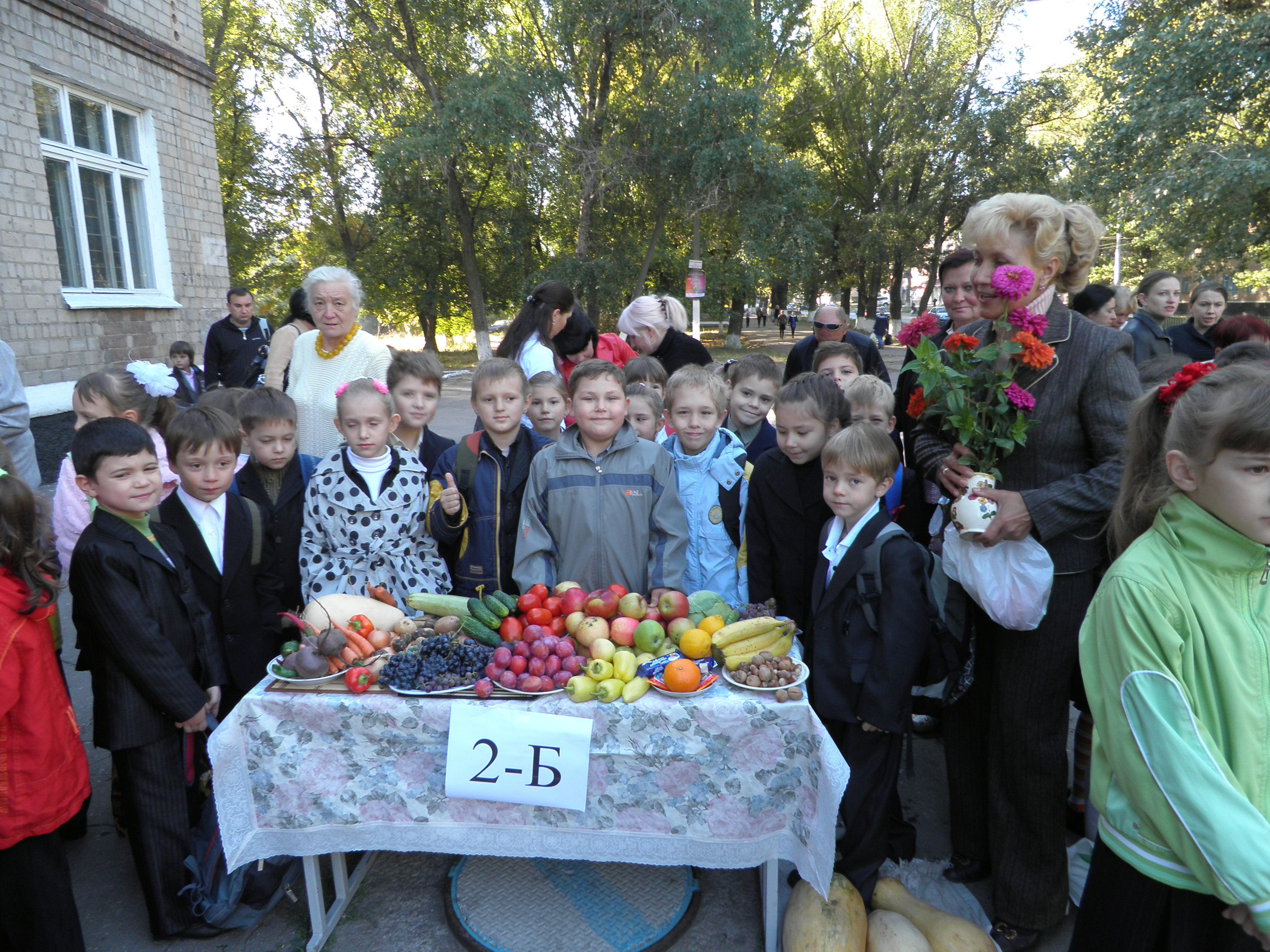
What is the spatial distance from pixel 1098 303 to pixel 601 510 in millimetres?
4466

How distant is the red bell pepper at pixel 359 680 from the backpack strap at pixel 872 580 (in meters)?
1.60

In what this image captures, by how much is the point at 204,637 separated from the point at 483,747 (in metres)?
1.13

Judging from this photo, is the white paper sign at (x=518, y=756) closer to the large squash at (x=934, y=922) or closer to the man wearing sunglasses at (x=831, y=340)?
the large squash at (x=934, y=922)

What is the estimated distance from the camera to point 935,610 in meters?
2.48

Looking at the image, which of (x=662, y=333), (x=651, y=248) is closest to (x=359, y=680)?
(x=662, y=333)

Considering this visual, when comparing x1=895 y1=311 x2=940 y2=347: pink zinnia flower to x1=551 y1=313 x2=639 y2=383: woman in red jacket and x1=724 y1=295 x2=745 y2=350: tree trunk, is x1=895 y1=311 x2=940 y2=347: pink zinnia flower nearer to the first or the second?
x1=551 y1=313 x2=639 y2=383: woman in red jacket

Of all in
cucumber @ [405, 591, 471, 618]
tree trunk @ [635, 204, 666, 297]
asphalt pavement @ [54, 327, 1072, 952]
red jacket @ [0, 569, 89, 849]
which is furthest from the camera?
tree trunk @ [635, 204, 666, 297]

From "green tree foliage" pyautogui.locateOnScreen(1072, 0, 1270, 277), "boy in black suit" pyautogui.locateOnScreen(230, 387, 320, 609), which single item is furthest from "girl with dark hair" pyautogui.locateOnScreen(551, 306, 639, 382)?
"green tree foliage" pyautogui.locateOnScreen(1072, 0, 1270, 277)

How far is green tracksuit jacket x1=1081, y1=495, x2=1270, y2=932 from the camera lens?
139 centimetres

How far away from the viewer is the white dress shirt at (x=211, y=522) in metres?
2.84

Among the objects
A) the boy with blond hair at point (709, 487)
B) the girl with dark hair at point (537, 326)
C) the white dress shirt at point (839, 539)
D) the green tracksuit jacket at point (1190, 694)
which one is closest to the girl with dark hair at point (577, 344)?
the girl with dark hair at point (537, 326)

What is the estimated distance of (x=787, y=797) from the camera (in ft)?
7.45

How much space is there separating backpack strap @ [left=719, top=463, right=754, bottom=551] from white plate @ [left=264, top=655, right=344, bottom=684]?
166cm

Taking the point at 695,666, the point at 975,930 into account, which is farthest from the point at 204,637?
the point at 975,930
